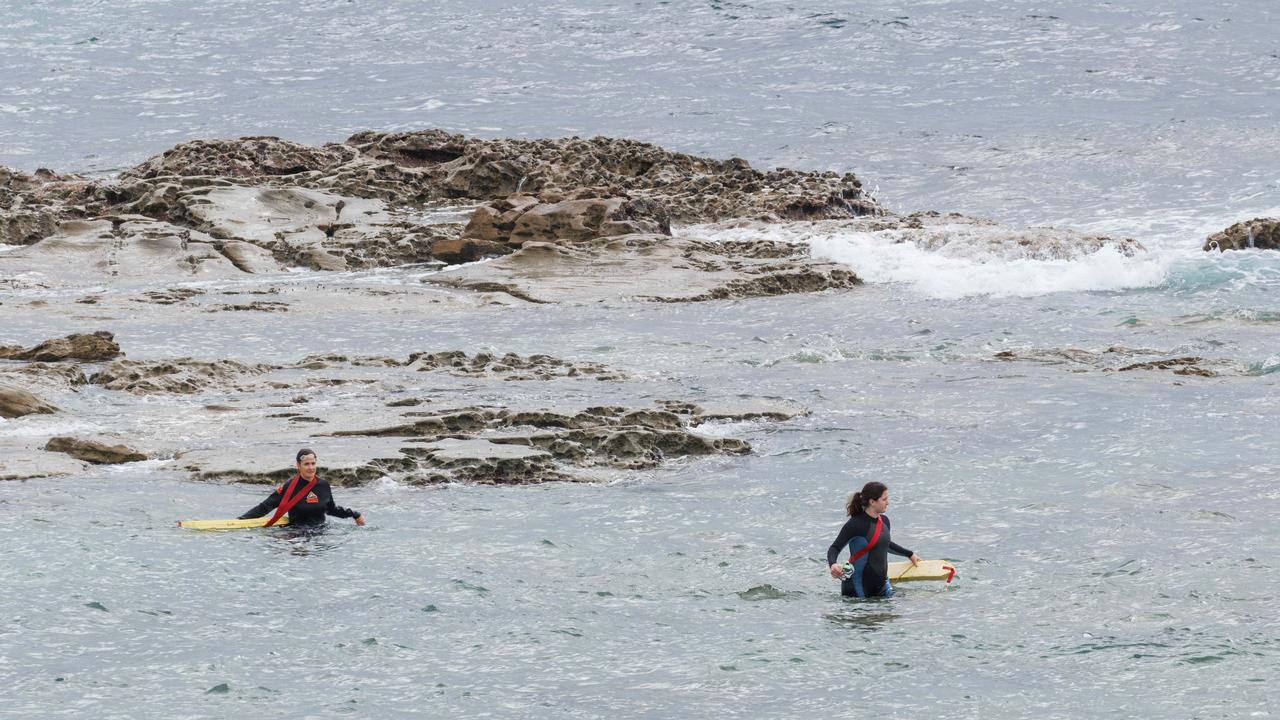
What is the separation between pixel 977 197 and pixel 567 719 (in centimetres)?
3028

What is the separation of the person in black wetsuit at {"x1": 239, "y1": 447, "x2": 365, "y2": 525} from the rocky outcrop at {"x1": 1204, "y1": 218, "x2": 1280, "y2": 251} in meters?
21.0

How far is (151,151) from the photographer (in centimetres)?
4541

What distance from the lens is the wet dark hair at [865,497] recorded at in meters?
13.7

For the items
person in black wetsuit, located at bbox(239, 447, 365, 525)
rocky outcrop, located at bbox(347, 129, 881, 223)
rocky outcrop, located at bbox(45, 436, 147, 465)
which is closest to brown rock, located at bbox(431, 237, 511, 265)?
rocky outcrop, located at bbox(347, 129, 881, 223)

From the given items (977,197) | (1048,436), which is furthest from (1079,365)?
(977,197)

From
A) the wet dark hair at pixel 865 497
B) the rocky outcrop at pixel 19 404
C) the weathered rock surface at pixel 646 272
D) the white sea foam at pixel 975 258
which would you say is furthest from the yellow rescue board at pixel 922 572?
the white sea foam at pixel 975 258

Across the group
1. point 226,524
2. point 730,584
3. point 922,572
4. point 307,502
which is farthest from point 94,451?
point 922,572

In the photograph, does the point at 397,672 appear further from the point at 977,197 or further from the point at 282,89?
the point at 282,89

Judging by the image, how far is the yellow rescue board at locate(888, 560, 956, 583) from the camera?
13891mm

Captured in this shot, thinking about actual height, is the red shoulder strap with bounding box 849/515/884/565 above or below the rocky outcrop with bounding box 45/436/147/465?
below

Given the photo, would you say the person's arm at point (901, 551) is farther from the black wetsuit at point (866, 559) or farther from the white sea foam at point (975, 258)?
the white sea foam at point (975, 258)

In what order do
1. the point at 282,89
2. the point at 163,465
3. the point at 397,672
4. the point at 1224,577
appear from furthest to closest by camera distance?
the point at 282,89 < the point at 163,465 < the point at 1224,577 < the point at 397,672

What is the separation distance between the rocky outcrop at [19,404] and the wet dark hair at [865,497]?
389 inches

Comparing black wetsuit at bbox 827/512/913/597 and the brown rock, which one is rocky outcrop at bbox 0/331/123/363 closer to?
the brown rock
